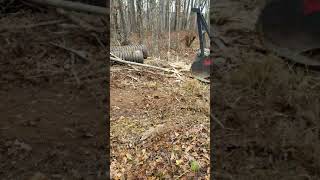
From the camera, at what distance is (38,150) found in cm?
246

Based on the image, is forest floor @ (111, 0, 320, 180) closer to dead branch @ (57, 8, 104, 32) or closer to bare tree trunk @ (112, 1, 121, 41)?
dead branch @ (57, 8, 104, 32)

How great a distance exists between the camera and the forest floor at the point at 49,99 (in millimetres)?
2382

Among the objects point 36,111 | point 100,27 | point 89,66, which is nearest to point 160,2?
point 100,27

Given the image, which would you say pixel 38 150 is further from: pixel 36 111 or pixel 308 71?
pixel 308 71

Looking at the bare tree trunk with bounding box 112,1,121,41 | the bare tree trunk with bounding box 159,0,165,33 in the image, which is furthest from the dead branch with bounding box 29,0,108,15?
the bare tree trunk with bounding box 159,0,165,33

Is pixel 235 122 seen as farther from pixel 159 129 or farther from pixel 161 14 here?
pixel 161 14

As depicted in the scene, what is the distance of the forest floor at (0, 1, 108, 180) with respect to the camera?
2382mm

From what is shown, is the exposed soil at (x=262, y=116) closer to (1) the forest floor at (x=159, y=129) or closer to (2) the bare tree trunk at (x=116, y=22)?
(1) the forest floor at (x=159, y=129)

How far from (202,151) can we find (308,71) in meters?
1.35

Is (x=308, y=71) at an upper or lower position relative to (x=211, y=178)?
upper

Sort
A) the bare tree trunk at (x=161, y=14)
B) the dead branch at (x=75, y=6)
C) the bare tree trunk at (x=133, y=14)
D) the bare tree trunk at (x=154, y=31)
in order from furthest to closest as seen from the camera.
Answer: the bare tree trunk at (x=161, y=14), the bare tree trunk at (x=133, y=14), the bare tree trunk at (x=154, y=31), the dead branch at (x=75, y=6)

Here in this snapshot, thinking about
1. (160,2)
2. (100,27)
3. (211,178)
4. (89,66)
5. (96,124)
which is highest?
(160,2)

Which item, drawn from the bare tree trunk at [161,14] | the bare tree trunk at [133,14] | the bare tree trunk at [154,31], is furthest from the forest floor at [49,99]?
the bare tree trunk at [161,14]

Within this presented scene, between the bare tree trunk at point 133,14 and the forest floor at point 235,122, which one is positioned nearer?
the forest floor at point 235,122
